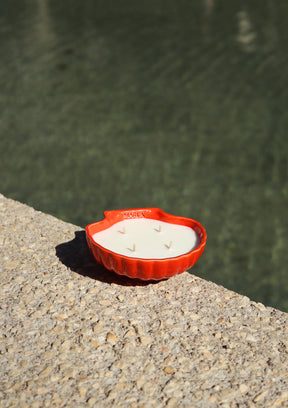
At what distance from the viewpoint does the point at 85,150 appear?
16.1 ft

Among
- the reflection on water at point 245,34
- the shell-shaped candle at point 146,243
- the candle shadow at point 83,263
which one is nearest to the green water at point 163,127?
the reflection on water at point 245,34

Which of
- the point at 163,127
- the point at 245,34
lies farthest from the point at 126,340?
the point at 245,34

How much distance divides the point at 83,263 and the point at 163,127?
117 inches

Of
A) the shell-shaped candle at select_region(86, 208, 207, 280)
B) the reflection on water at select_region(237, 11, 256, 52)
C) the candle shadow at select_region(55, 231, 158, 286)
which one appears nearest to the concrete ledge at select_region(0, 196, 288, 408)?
the candle shadow at select_region(55, 231, 158, 286)

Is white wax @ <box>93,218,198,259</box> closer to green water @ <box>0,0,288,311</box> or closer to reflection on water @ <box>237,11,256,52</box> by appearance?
green water @ <box>0,0,288,311</box>

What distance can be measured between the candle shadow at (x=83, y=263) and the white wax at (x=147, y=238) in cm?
17

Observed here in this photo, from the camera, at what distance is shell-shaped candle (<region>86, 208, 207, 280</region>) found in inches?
91.9

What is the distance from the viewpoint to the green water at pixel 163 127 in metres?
3.93

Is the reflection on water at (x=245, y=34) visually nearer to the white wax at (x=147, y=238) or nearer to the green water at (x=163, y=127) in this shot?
the green water at (x=163, y=127)

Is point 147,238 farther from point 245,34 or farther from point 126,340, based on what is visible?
point 245,34

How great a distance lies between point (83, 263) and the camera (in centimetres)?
267

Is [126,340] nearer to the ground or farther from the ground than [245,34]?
farther from the ground

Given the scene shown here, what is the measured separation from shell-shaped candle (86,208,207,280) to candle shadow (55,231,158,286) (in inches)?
4.7

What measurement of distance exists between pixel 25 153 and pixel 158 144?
132 cm
